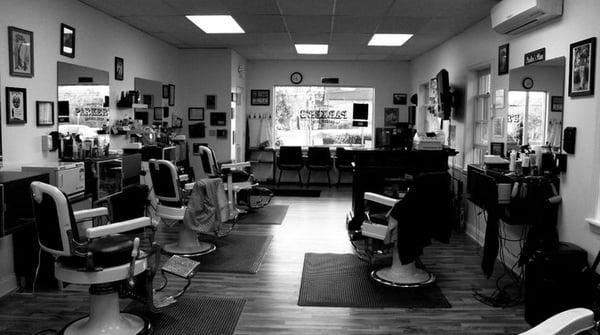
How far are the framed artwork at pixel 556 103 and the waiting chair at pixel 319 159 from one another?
628 cm

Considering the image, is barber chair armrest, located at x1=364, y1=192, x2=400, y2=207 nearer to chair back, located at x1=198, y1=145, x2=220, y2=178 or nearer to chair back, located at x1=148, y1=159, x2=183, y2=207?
chair back, located at x1=148, y1=159, x2=183, y2=207

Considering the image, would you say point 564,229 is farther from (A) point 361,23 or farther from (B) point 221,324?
(A) point 361,23

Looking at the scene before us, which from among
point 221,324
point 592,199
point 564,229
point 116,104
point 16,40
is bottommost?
point 221,324

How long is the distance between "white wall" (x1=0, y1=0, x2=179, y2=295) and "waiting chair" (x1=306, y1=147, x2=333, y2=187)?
14.2 feet

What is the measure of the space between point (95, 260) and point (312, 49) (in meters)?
6.97

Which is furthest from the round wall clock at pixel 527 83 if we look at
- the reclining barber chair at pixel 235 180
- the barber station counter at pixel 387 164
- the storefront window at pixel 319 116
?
the storefront window at pixel 319 116

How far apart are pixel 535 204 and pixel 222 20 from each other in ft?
14.8

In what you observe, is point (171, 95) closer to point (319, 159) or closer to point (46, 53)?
point (319, 159)

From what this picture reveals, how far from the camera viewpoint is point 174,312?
12.1 ft

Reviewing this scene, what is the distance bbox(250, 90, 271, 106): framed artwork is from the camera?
36.1 feet

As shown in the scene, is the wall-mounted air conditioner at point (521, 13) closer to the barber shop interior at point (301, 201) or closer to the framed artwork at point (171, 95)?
the barber shop interior at point (301, 201)

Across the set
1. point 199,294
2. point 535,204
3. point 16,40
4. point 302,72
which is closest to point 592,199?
point 535,204

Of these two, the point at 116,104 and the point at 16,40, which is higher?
the point at 16,40

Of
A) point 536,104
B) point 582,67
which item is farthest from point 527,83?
point 582,67
